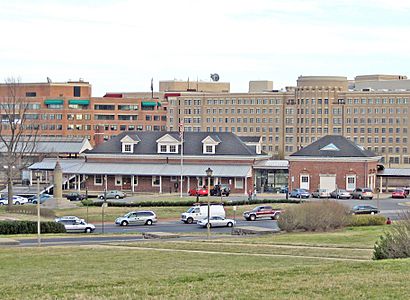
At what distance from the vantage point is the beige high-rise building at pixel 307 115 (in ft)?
544

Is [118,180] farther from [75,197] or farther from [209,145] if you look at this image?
[75,197]

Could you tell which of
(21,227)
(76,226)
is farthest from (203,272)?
(76,226)

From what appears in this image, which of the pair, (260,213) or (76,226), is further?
(260,213)

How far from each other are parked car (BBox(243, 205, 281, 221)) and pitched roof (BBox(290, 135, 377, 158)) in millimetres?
26460

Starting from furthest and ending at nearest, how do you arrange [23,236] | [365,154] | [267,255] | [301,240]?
[365,154] < [23,236] < [301,240] < [267,255]

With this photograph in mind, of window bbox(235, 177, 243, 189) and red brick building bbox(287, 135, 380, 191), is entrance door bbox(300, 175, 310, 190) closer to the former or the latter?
red brick building bbox(287, 135, 380, 191)

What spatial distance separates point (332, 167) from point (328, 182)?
156cm

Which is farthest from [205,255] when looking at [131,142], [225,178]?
[131,142]

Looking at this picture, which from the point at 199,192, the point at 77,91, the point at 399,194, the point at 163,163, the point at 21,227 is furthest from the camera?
the point at 77,91

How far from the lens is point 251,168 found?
96.6 metres

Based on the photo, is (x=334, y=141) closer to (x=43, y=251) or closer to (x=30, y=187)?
(x=30, y=187)

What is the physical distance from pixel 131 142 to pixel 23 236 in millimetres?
50268

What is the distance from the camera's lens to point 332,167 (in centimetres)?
9456

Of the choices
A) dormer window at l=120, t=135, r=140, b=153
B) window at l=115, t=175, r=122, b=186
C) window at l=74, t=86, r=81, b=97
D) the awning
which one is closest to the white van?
the awning
